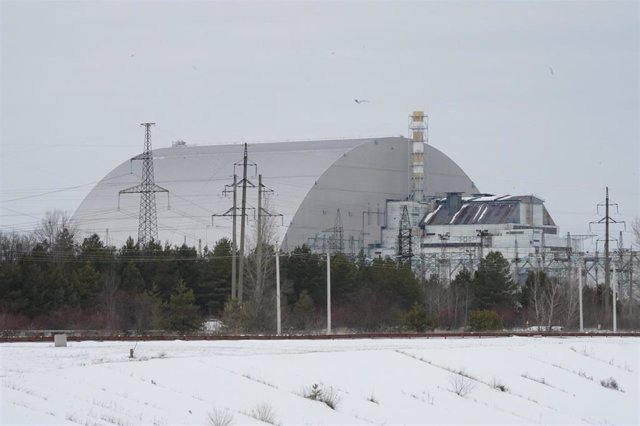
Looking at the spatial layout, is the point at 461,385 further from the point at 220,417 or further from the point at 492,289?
the point at 492,289

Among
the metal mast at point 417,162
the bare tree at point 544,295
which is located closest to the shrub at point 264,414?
the bare tree at point 544,295

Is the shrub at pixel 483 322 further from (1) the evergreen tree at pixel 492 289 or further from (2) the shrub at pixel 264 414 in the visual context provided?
(2) the shrub at pixel 264 414

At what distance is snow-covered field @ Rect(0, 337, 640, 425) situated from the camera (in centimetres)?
1853

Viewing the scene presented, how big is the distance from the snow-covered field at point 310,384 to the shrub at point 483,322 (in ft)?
61.9

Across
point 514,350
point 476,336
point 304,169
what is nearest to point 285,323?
point 476,336

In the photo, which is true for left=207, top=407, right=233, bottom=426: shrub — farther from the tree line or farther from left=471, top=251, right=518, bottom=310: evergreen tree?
left=471, top=251, right=518, bottom=310: evergreen tree

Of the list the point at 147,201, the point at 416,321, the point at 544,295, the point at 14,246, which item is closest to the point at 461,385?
the point at 416,321

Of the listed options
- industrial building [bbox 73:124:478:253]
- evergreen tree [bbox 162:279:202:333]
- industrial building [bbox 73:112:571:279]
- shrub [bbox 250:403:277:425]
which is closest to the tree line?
evergreen tree [bbox 162:279:202:333]

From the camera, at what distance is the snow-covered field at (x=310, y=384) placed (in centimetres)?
1853

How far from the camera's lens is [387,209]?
94.1m

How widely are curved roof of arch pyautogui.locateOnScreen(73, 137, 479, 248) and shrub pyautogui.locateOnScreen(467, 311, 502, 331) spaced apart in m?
31.0

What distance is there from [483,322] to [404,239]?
1396 inches

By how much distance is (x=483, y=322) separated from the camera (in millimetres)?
52812

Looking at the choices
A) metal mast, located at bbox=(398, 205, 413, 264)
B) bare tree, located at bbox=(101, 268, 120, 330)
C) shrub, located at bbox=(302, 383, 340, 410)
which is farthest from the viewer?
metal mast, located at bbox=(398, 205, 413, 264)
